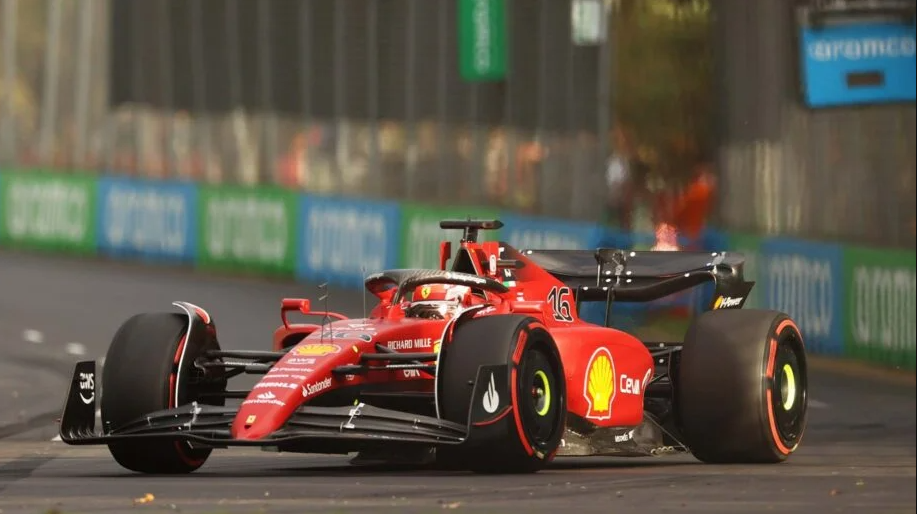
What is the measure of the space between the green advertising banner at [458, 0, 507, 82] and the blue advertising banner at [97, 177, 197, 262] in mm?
3948

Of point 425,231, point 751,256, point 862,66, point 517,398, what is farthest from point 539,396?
point 425,231

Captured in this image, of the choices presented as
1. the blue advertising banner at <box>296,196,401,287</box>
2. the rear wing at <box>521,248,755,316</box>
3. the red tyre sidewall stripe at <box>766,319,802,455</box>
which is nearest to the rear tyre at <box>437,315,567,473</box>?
the red tyre sidewall stripe at <box>766,319,802,455</box>

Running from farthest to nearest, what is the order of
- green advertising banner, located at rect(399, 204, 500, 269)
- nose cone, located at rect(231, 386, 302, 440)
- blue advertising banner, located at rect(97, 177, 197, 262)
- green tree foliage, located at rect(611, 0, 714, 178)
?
blue advertising banner, located at rect(97, 177, 197, 262) < green advertising banner, located at rect(399, 204, 500, 269) < green tree foliage, located at rect(611, 0, 714, 178) < nose cone, located at rect(231, 386, 302, 440)

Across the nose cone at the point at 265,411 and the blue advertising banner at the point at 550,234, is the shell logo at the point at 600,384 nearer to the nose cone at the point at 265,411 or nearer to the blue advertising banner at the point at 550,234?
the nose cone at the point at 265,411

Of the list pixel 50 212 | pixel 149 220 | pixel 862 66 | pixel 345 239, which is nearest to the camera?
pixel 862 66

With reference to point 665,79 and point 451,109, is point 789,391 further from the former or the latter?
point 451,109

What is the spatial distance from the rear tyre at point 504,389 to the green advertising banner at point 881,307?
352 inches

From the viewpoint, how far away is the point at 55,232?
31.5 m

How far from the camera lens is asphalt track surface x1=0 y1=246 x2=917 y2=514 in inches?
444

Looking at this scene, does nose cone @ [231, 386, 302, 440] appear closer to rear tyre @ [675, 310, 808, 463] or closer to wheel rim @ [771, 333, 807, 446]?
rear tyre @ [675, 310, 808, 463]

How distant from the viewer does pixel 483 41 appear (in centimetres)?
3014

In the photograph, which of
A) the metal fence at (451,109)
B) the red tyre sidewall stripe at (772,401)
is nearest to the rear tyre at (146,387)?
the red tyre sidewall stripe at (772,401)

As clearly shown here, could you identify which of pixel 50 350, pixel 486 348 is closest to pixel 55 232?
pixel 50 350

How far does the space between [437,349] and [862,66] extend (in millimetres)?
11413
